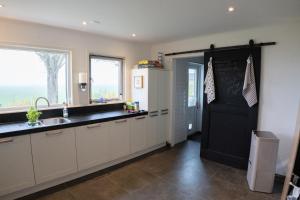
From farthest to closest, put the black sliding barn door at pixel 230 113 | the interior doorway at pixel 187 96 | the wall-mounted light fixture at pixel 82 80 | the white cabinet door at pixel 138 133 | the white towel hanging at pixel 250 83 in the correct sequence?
the interior doorway at pixel 187 96 → the white cabinet door at pixel 138 133 → the wall-mounted light fixture at pixel 82 80 → the black sliding barn door at pixel 230 113 → the white towel hanging at pixel 250 83

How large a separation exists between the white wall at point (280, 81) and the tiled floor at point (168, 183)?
2.65ft

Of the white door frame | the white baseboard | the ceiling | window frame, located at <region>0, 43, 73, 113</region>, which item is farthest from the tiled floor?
the ceiling

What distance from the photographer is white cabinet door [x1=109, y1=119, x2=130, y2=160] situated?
3160mm

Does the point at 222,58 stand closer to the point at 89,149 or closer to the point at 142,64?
the point at 142,64

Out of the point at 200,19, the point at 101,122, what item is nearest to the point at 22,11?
the point at 101,122

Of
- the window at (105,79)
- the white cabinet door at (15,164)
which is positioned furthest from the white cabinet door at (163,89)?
the white cabinet door at (15,164)

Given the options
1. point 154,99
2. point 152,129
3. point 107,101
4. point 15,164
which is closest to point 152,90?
point 154,99

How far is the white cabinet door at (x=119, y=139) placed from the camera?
10.4 feet

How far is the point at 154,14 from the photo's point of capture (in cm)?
241

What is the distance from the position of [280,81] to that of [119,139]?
271 cm

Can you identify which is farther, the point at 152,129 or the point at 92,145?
the point at 152,129

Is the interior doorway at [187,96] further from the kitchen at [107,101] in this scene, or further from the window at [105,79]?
the window at [105,79]

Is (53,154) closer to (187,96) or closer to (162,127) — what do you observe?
(162,127)

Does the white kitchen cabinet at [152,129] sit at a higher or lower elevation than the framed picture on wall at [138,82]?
lower
